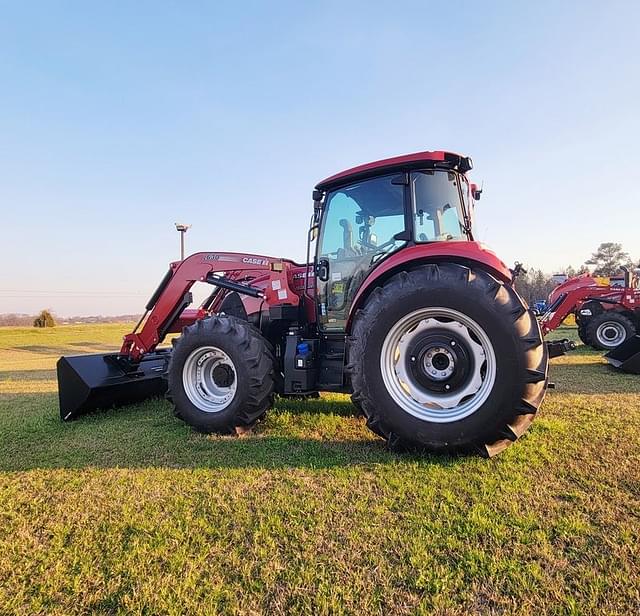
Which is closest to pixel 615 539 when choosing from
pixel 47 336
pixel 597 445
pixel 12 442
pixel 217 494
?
pixel 597 445

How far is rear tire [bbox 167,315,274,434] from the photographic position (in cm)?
416

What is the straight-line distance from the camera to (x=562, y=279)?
14.4 m

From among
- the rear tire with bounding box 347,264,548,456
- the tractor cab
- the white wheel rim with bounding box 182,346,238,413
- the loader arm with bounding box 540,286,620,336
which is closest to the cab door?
the tractor cab

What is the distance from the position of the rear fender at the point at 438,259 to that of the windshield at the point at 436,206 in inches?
13.0

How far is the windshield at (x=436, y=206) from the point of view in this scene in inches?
162

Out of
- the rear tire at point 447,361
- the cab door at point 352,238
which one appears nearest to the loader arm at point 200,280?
the cab door at point 352,238

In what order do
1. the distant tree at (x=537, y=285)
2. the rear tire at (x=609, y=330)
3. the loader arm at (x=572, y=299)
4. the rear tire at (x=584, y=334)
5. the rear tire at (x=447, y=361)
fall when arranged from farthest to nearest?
the distant tree at (x=537, y=285), the loader arm at (x=572, y=299), the rear tire at (x=584, y=334), the rear tire at (x=609, y=330), the rear tire at (x=447, y=361)

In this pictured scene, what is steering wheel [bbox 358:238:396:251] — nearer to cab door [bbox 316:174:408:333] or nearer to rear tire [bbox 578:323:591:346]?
cab door [bbox 316:174:408:333]

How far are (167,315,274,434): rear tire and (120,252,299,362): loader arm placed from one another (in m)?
0.64

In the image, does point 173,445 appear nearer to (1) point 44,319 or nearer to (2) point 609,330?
(2) point 609,330

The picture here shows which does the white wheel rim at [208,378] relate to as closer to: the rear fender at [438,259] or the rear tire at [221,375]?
the rear tire at [221,375]

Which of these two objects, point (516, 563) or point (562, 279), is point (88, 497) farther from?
point (562, 279)

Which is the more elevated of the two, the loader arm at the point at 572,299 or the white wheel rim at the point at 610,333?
the loader arm at the point at 572,299

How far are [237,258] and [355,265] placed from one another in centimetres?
147
